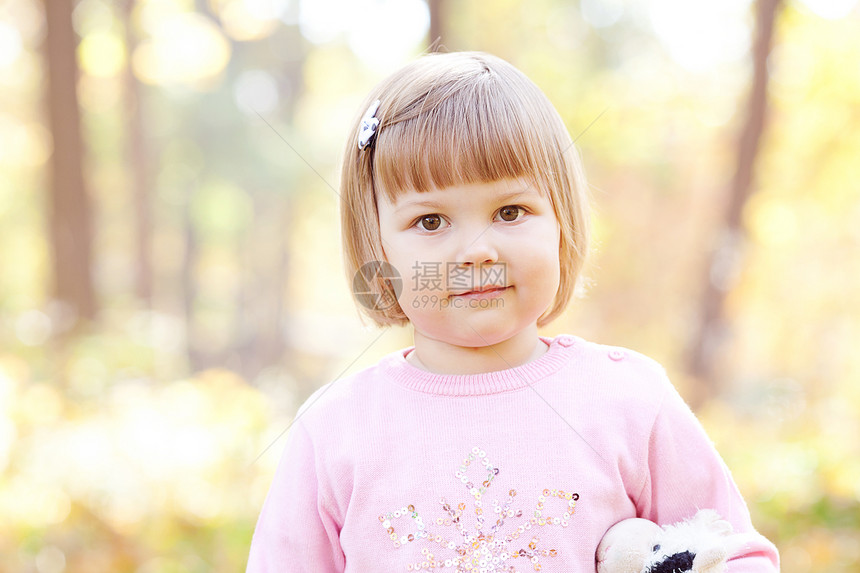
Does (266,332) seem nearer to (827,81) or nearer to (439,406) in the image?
(827,81)

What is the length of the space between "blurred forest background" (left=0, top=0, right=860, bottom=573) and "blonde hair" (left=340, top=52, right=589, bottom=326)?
123mm

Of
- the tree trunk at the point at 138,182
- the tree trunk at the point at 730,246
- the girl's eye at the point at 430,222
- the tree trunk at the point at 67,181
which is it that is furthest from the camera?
the tree trunk at the point at 138,182

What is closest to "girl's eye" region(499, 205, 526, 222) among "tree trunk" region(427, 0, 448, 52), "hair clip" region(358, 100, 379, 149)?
"hair clip" region(358, 100, 379, 149)

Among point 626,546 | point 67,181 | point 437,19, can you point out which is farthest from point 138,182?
point 626,546

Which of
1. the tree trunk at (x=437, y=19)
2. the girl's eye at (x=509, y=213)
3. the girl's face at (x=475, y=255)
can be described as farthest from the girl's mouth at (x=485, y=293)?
the tree trunk at (x=437, y=19)

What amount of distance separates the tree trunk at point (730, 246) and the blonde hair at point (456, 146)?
215 inches

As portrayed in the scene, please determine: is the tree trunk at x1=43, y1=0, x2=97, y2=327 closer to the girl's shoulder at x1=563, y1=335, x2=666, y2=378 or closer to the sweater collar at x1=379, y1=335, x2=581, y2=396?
the sweater collar at x1=379, y1=335, x2=581, y2=396

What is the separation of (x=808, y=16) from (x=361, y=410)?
21.1 ft

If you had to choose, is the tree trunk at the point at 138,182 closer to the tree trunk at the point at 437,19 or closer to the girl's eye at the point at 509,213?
the tree trunk at the point at 437,19

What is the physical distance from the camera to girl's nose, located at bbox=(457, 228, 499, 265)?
1194mm

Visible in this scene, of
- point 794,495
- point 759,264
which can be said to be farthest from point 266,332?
point 794,495

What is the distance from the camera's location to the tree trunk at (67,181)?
6.43m

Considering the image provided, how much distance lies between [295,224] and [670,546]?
15.0 meters

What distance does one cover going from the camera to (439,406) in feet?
4.31
